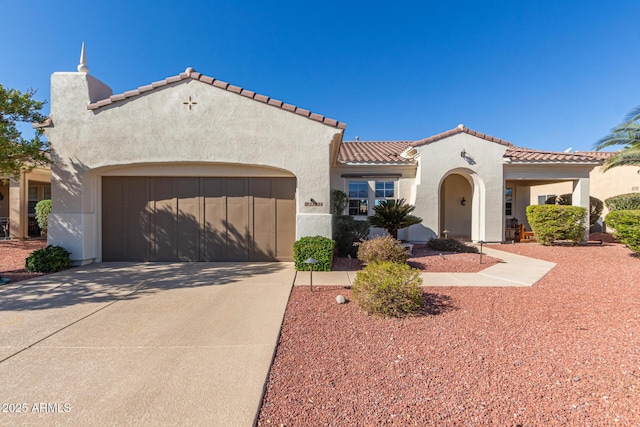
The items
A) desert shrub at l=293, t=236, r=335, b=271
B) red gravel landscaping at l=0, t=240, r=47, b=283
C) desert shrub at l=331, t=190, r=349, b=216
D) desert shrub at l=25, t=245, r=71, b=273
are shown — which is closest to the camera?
red gravel landscaping at l=0, t=240, r=47, b=283

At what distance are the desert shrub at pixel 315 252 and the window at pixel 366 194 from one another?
5.67 m

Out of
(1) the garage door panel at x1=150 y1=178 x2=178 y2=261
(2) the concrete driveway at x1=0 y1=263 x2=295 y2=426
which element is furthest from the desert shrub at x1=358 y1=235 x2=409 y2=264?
(1) the garage door panel at x1=150 y1=178 x2=178 y2=261

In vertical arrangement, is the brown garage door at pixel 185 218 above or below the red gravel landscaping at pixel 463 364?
above

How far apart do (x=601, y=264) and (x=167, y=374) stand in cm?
1185

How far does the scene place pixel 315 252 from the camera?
306 inches

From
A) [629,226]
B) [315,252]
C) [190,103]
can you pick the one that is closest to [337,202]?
[315,252]

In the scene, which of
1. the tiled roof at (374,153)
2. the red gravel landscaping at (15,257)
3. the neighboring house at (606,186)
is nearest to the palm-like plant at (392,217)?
the tiled roof at (374,153)

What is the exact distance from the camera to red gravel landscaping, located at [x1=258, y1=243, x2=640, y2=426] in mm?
2441

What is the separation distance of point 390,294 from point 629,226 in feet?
32.5

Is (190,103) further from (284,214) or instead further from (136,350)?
(136,350)

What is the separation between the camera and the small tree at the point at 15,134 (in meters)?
7.07

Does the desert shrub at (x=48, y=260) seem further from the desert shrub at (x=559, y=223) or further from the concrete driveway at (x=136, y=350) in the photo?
the desert shrub at (x=559, y=223)

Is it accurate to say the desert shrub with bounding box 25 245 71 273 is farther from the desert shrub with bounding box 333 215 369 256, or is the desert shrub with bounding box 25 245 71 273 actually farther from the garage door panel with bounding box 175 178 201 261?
the desert shrub with bounding box 333 215 369 256

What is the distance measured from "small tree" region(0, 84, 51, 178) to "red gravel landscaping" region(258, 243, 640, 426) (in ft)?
28.0
